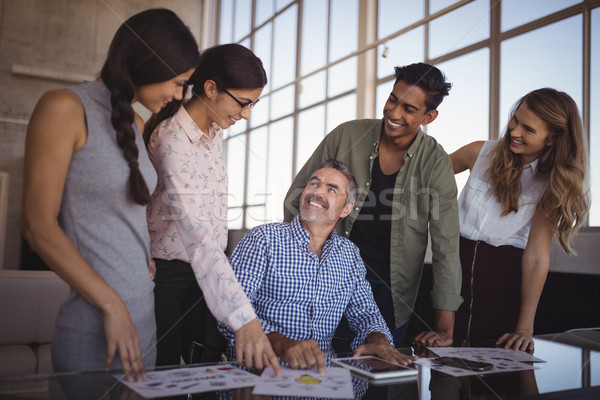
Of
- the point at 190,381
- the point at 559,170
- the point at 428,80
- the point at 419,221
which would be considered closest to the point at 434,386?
the point at 190,381

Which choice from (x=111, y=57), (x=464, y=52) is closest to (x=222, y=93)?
(x=111, y=57)

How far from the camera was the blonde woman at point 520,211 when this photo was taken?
2240 millimetres

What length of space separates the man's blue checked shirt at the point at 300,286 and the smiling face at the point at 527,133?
921 mm

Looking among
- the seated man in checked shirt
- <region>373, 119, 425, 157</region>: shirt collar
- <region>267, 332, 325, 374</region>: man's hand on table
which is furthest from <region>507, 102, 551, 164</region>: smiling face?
<region>267, 332, 325, 374</region>: man's hand on table

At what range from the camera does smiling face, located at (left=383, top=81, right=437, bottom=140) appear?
242cm

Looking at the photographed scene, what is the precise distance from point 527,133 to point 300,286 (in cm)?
121

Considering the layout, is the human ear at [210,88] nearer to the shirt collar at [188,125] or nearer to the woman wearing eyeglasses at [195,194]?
the woman wearing eyeglasses at [195,194]

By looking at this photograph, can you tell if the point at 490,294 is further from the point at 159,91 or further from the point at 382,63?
the point at 382,63

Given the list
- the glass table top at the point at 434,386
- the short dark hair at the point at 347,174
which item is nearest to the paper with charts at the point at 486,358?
the glass table top at the point at 434,386

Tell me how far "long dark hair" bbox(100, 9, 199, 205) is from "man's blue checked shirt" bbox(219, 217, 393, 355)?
830 millimetres

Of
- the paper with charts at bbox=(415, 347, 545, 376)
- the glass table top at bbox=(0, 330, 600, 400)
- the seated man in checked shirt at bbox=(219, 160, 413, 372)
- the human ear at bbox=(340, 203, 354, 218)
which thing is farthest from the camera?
the human ear at bbox=(340, 203, 354, 218)

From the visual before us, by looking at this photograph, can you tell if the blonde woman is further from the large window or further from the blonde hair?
the large window

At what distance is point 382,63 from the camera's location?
7.30 meters

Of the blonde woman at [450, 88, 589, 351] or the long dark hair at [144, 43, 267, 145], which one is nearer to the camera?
the long dark hair at [144, 43, 267, 145]
